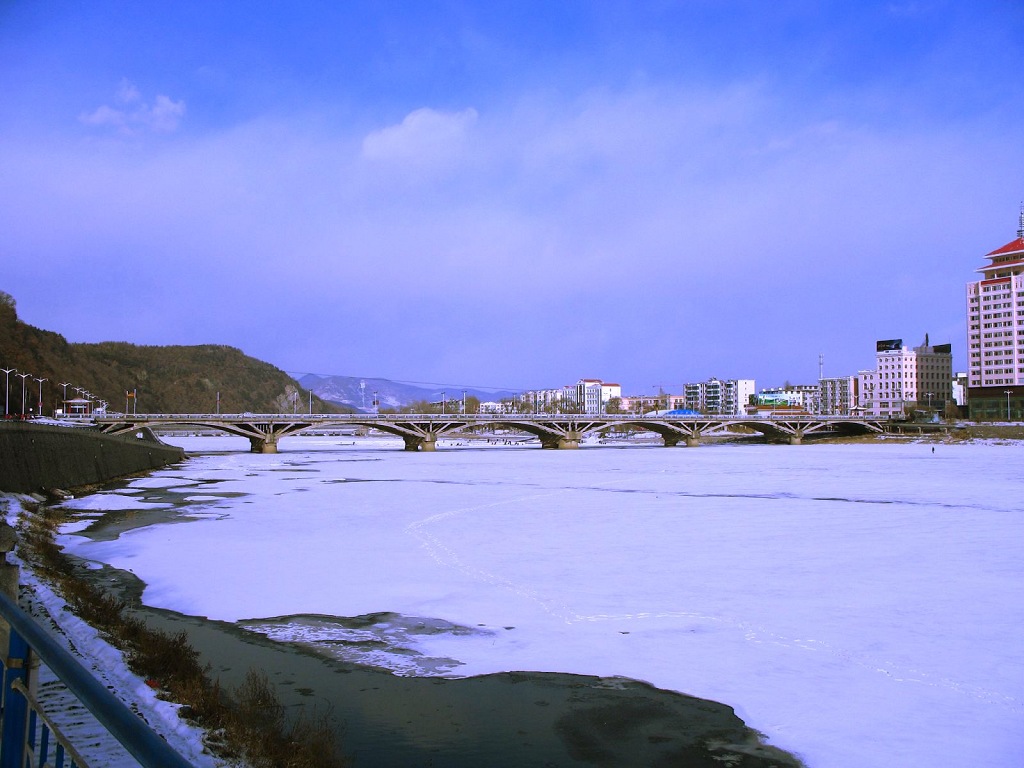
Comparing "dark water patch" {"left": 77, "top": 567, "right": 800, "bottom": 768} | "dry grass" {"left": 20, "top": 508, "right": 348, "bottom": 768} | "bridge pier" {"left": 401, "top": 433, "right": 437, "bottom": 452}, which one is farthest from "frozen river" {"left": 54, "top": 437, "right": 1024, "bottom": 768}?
"bridge pier" {"left": 401, "top": 433, "right": 437, "bottom": 452}

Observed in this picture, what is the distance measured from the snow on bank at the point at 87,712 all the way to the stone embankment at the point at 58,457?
20.2 meters

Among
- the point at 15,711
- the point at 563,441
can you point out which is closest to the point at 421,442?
the point at 563,441

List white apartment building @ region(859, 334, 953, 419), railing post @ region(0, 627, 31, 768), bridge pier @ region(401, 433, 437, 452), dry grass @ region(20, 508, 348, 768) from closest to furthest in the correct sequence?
railing post @ region(0, 627, 31, 768), dry grass @ region(20, 508, 348, 768), bridge pier @ region(401, 433, 437, 452), white apartment building @ region(859, 334, 953, 419)

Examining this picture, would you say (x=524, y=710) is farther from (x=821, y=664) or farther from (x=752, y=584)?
(x=752, y=584)

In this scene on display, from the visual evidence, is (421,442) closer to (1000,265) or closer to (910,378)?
(1000,265)

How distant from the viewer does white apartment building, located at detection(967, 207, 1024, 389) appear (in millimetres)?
117750

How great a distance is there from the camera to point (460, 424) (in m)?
91.4

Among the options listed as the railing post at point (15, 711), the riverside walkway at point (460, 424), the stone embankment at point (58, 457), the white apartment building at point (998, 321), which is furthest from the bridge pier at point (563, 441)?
the railing post at point (15, 711)

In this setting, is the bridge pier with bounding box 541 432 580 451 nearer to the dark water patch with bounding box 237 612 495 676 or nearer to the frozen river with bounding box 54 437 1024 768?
the frozen river with bounding box 54 437 1024 768

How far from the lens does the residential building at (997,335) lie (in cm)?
11650

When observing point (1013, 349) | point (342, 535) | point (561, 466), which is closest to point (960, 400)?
point (1013, 349)

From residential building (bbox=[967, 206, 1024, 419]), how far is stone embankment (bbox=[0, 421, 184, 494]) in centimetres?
11270

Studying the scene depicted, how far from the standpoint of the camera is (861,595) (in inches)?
539

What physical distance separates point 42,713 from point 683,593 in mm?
12309
